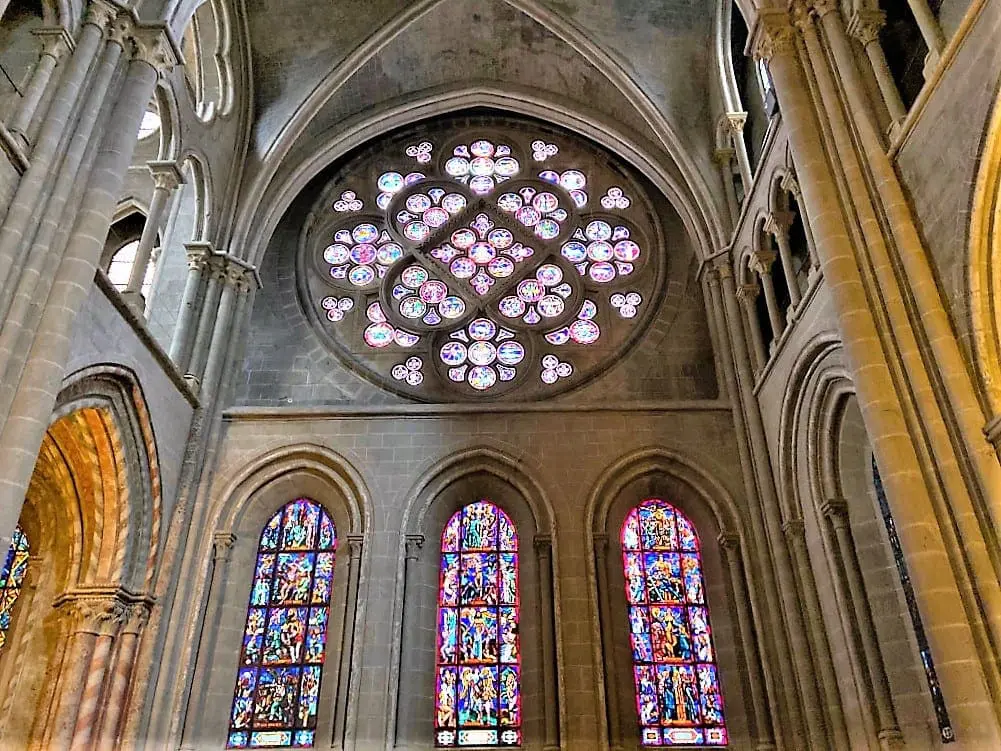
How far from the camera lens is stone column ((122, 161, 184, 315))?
32.8ft

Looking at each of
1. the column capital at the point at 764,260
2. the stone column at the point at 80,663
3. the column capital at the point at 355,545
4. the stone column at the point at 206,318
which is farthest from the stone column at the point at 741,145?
the stone column at the point at 80,663

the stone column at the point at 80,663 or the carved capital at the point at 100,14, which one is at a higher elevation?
the carved capital at the point at 100,14

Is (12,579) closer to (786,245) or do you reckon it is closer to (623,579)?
(623,579)

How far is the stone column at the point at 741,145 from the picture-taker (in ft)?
38.1

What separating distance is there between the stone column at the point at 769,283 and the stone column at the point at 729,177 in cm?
152

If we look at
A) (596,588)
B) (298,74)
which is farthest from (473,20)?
(596,588)

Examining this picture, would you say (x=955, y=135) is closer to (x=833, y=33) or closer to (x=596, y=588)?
(x=833, y=33)

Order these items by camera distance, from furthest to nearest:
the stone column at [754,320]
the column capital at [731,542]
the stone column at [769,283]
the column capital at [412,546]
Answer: the stone column at [754,320] < the column capital at [412,546] < the column capital at [731,542] < the stone column at [769,283]

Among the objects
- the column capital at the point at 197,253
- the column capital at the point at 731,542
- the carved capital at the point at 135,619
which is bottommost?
the carved capital at the point at 135,619

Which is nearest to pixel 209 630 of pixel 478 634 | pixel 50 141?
pixel 478 634

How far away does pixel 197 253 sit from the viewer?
12.1 m

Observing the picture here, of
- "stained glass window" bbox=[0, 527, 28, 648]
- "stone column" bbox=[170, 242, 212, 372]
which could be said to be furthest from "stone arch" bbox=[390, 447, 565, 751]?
"stained glass window" bbox=[0, 527, 28, 648]

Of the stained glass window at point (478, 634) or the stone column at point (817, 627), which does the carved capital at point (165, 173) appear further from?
the stone column at point (817, 627)

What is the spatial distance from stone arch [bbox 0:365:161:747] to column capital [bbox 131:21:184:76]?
323 cm
